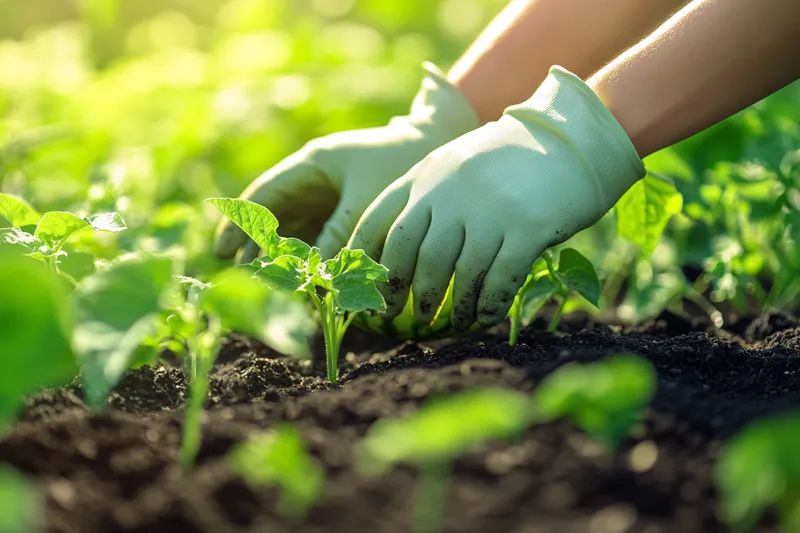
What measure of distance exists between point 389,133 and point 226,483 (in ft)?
4.14

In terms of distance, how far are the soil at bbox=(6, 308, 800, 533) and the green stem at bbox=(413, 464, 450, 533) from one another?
1 cm

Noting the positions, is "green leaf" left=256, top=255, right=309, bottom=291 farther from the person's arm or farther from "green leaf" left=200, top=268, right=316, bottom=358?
the person's arm

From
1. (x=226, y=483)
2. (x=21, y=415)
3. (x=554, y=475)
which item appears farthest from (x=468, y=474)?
(x=21, y=415)

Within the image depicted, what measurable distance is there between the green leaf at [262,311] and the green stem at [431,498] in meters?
0.20

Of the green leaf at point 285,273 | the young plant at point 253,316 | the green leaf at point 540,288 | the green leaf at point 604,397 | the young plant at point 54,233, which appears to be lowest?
the green leaf at point 540,288

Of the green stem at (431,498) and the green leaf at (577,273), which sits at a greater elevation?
the green stem at (431,498)

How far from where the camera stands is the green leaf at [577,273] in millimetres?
1834

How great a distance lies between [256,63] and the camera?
12.8 feet

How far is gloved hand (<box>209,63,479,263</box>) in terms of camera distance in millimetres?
2039

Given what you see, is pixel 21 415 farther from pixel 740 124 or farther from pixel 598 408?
pixel 740 124

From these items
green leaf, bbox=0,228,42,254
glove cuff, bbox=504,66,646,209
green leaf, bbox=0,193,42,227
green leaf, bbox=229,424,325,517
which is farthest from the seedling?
green leaf, bbox=0,193,42,227

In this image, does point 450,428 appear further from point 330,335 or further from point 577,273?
point 577,273

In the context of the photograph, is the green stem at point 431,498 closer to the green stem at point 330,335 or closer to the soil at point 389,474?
the soil at point 389,474

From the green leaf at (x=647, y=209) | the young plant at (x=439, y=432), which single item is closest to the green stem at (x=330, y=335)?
the young plant at (x=439, y=432)
